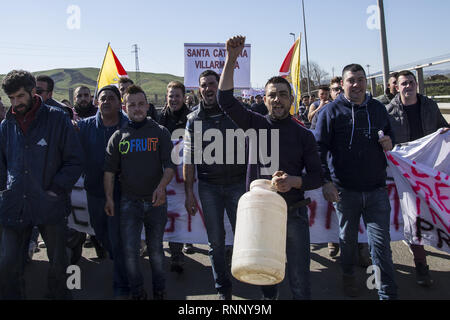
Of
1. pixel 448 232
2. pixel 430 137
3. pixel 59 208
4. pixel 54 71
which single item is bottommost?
pixel 448 232

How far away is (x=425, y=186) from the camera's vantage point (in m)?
3.93

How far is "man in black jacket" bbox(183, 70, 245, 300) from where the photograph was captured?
3.41 m

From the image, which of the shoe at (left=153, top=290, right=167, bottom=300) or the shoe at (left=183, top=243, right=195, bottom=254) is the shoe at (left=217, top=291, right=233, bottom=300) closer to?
the shoe at (left=153, top=290, right=167, bottom=300)

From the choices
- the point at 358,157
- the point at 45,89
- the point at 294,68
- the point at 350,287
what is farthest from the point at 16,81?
the point at 294,68

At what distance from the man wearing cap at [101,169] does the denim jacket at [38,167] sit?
40 cm

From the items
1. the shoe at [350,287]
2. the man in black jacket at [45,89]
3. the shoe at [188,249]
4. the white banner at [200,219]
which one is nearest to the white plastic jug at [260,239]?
the shoe at [350,287]

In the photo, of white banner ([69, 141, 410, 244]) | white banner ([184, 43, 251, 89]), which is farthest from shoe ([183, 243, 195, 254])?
white banner ([184, 43, 251, 89])

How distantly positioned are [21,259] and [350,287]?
3.04 metres

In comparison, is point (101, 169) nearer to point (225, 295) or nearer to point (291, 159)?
point (225, 295)

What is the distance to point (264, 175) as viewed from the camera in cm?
292

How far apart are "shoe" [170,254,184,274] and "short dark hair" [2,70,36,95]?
7.99 ft

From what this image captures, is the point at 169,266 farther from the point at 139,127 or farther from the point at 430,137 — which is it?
the point at 430,137
